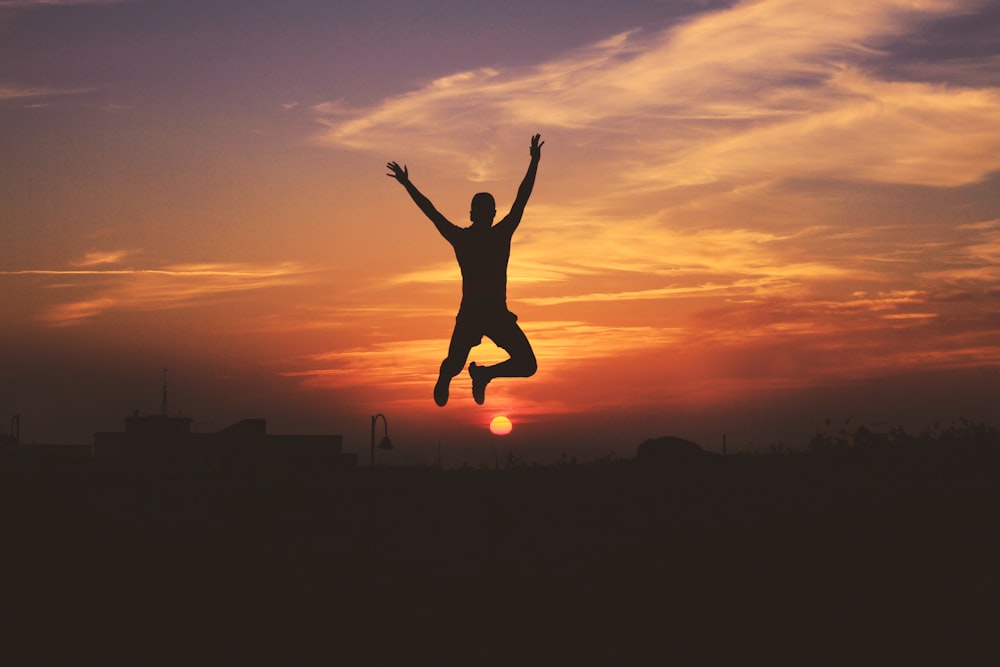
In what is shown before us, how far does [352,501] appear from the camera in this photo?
56.5ft

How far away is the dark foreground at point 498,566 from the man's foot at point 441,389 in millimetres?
1830

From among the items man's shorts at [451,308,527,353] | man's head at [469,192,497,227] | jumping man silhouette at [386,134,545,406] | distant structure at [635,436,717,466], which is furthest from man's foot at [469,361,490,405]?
distant structure at [635,436,717,466]

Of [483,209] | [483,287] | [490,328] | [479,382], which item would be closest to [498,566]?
[479,382]

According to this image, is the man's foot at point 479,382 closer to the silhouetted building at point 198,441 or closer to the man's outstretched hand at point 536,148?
the man's outstretched hand at point 536,148

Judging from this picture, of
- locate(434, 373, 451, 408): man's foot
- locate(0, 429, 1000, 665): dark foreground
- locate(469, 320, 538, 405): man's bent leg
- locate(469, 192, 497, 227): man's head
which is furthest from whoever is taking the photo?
locate(434, 373, 451, 408): man's foot

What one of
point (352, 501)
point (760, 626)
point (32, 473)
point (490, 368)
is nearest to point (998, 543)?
point (760, 626)

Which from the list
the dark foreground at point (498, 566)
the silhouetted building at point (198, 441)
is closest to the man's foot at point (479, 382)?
the dark foreground at point (498, 566)

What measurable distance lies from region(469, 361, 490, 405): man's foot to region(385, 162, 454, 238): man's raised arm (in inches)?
86.1

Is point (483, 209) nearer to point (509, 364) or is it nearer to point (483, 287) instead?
point (483, 287)

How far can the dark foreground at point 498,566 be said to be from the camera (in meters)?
14.0

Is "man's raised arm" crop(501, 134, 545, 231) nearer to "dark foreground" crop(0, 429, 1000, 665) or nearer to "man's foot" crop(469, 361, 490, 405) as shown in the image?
"man's foot" crop(469, 361, 490, 405)

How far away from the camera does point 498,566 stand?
15.5 meters

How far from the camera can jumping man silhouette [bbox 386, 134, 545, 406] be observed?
15.4 meters

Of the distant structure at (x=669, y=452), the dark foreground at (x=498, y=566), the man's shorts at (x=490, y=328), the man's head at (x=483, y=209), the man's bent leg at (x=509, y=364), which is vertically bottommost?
the dark foreground at (x=498, y=566)
